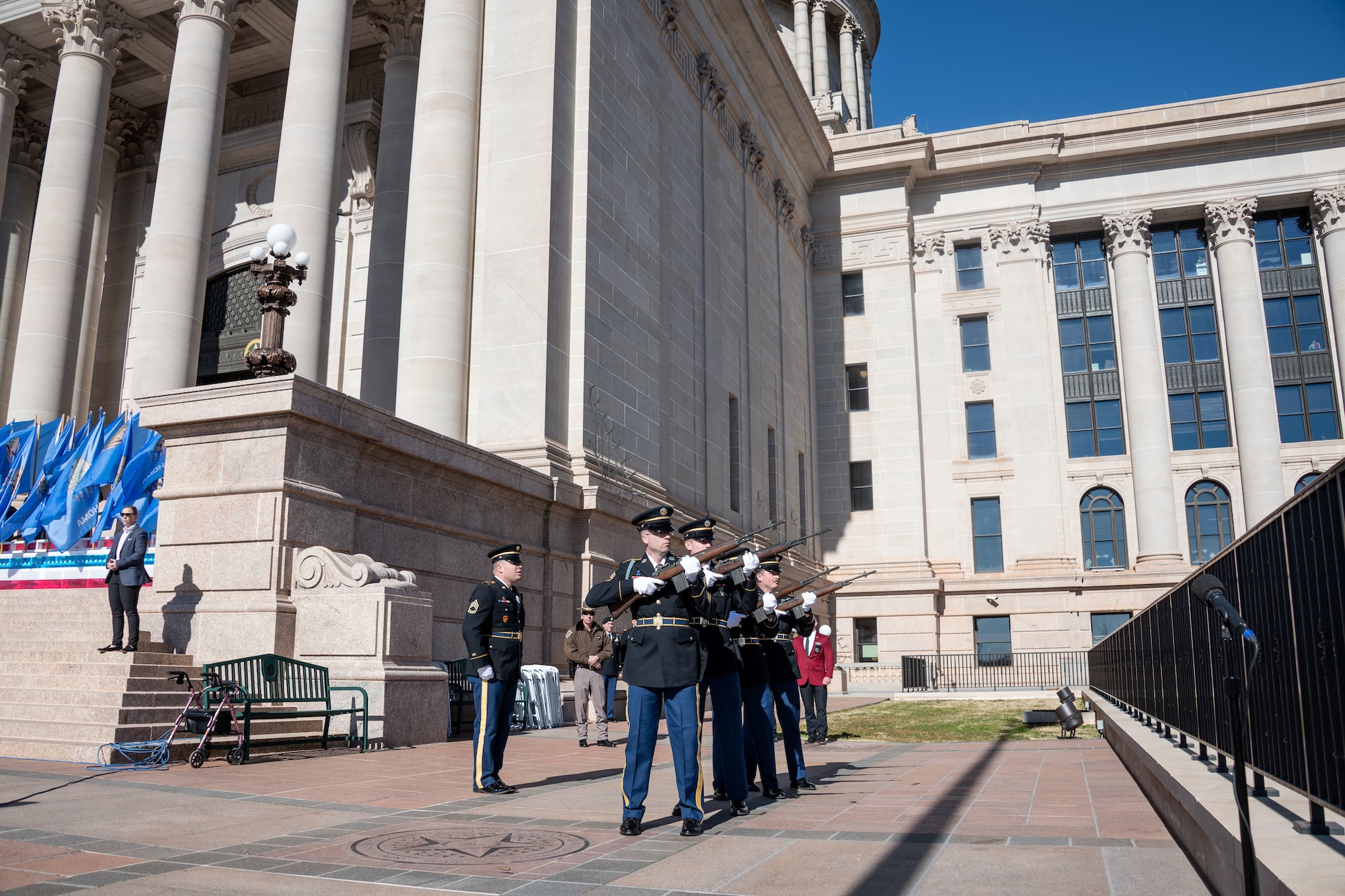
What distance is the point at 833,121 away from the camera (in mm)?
51594

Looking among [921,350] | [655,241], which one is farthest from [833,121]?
[655,241]

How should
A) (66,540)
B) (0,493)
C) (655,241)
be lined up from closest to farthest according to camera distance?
(66,540) < (0,493) < (655,241)

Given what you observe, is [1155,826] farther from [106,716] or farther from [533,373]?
[533,373]

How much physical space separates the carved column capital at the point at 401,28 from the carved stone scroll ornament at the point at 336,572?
703 inches

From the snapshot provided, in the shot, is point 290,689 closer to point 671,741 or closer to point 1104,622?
point 671,741

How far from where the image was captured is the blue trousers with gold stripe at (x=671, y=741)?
7316mm

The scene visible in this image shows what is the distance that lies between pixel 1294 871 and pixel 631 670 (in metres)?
4.56

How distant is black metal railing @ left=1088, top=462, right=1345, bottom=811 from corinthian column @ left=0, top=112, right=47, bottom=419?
108ft

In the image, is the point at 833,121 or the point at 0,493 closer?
the point at 0,493

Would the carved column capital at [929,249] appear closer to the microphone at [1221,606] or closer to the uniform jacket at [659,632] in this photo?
the uniform jacket at [659,632]

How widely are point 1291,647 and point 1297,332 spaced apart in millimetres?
41426

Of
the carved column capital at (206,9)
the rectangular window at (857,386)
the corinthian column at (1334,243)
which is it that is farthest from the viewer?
the rectangular window at (857,386)

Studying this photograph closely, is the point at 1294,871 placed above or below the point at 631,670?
below

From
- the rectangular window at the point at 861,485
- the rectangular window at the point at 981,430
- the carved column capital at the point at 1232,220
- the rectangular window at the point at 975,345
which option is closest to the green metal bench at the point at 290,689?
the rectangular window at the point at 861,485
